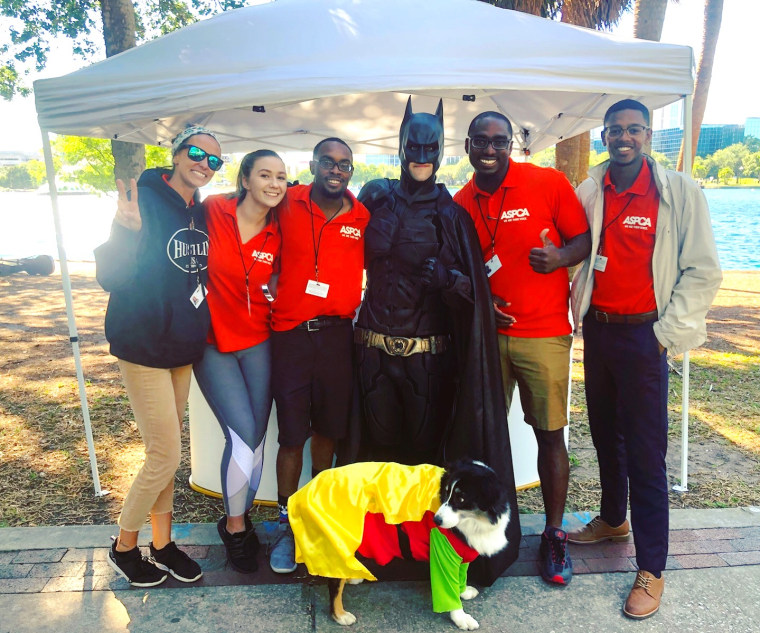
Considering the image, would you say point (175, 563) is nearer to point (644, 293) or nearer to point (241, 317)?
point (241, 317)

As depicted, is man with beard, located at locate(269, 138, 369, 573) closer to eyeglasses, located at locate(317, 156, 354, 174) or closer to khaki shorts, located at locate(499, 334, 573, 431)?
eyeglasses, located at locate(317, 156, 354, 174)

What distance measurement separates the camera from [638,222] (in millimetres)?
2699

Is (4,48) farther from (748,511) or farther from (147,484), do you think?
(748,511)

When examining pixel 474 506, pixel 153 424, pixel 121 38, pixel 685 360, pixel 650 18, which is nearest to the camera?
pixel 474 506

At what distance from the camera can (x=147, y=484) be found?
265 centimetres

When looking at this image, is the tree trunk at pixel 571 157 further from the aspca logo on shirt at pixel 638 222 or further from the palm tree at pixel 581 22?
the aspca logo on shirt at pixel 638 222

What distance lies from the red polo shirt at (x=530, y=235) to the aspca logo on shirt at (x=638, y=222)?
231mm

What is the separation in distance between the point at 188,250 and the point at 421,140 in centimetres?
123

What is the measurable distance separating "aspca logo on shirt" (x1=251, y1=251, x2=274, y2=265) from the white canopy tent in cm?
77

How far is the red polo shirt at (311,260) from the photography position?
9.48ft

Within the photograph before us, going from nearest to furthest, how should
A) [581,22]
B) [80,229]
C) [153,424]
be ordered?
[153,424] < [581,22] < [80,229]

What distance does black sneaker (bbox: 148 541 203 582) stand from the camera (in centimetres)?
282

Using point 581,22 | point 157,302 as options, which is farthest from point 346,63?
point 581,22

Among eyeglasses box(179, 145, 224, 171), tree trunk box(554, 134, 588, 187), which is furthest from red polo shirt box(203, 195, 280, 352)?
tree trunk box(554, 134, 588, 187)
